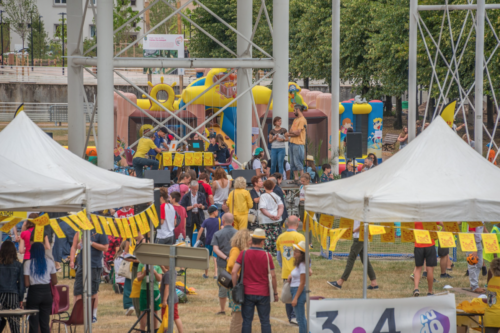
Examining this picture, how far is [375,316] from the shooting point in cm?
777

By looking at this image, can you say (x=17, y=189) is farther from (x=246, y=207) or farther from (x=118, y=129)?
(x=118, y=129)

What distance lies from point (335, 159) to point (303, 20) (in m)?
27.3

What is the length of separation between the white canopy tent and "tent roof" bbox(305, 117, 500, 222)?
2325mm

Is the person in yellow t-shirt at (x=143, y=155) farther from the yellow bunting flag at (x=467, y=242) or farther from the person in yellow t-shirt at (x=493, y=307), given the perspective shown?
the yellow bunting flag at (x=467, y=242)

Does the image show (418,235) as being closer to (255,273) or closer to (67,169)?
(255,273)

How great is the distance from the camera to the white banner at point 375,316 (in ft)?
25.4

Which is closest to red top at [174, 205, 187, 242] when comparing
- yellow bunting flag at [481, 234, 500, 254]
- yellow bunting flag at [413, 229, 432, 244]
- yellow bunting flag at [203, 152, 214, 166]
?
yellow bunting flag at [413, 229, 432, 244]

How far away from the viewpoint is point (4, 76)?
179 ft

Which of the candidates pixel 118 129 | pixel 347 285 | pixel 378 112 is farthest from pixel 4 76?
pixel 347 285

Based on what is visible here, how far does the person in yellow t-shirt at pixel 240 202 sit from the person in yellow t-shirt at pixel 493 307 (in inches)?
230

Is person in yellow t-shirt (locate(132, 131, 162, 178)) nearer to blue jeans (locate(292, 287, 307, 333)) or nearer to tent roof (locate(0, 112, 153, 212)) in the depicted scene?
tent roof (locate(0, 112, 153, 212))

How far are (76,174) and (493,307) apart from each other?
5.29 meters

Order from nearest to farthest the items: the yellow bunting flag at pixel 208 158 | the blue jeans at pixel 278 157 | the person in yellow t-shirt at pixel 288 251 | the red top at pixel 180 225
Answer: the person in yellow t-shirt at pixel 288 251
the red top at pixel 180 225
the blue jeans at pixel 278 157
the yellow bunting flag at pixel 208 158

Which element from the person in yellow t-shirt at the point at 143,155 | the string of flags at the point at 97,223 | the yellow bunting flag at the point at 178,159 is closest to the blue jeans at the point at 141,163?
the person in yellow t-shirt at the point at 143,155
